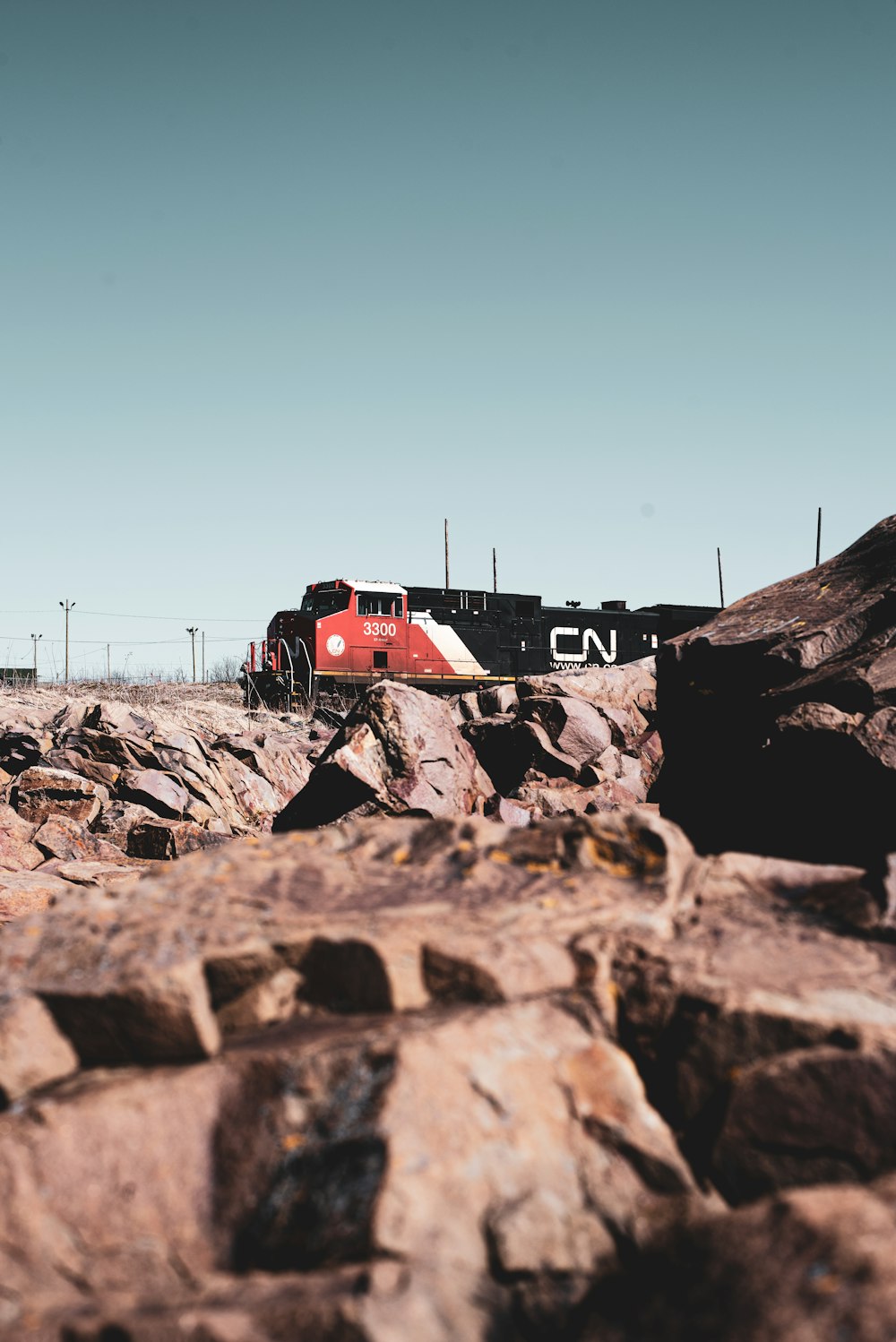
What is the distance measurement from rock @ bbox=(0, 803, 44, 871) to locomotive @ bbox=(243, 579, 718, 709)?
587 inches

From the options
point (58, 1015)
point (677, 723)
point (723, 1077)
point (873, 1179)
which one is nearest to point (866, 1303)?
point (873, 1179)

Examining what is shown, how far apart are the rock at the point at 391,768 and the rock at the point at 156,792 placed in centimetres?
370

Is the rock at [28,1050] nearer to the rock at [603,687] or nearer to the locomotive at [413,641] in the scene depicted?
the rock at [603,687]

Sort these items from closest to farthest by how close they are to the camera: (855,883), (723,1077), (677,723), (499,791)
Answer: (723,1077) < (855,883) < (677,723) < (499,791)

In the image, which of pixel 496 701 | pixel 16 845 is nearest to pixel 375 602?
pixel 496 701

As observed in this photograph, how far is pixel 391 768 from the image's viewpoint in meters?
11.4

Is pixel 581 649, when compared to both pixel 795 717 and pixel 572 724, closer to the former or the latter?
pixel 572 724

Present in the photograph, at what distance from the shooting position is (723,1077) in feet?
9.42

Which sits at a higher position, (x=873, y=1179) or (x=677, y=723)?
(x=677, y=723)

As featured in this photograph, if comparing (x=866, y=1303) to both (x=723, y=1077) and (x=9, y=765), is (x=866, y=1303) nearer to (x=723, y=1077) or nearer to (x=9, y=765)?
(x=723, y=1077)

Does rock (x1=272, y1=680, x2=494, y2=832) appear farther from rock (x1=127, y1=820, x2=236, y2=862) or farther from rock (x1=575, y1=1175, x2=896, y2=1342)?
rock (x1=575, y1=1175, x2=896, y2=1342)

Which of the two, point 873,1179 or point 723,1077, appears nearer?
point 873,1179

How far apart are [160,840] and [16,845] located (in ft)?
5.90

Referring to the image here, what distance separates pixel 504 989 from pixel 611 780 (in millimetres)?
11416
